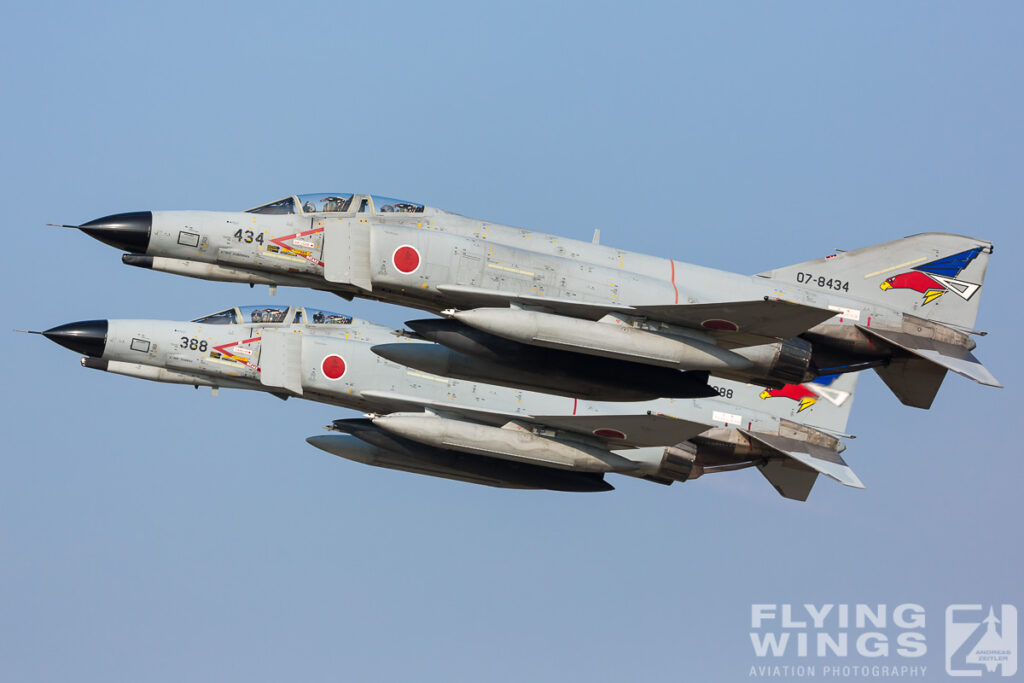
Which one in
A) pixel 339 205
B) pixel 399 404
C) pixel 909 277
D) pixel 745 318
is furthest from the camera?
pixel 399 404

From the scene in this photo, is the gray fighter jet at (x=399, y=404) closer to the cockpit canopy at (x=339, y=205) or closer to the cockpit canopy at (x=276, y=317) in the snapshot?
the cockpit canopy at (x=276, y=317)

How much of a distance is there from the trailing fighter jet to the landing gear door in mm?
24

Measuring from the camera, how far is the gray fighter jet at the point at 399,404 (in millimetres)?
28828

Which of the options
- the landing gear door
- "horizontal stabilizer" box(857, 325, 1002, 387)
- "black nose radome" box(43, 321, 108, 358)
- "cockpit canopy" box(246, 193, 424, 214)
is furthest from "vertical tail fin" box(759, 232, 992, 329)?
"black nose radome" box(43, 321, 108, 358)

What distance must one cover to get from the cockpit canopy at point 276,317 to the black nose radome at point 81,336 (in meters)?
1.89

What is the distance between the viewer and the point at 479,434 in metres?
28.6

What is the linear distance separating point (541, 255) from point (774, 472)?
9590 mm

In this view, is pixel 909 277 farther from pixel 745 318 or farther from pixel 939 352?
pixel 745 318

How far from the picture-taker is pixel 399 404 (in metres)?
30.2

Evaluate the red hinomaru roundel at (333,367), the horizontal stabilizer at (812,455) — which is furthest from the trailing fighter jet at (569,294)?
the horizontal stabilizer at (812,455)

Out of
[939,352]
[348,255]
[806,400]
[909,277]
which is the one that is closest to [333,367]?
[348,255]

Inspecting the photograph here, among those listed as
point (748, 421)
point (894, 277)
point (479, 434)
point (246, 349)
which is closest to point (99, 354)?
point (246, 349)

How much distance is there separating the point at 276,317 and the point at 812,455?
11.6m

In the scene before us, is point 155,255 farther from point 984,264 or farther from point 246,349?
point 984,264
